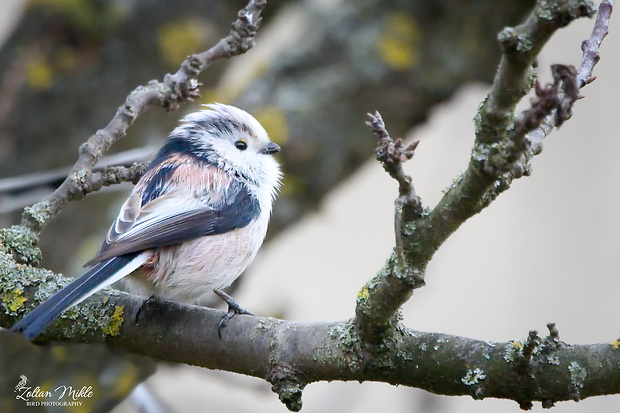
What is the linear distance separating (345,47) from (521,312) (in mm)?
2327

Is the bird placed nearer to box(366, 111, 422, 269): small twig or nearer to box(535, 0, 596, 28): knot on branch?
box(366, 111, 422, 269): small twig

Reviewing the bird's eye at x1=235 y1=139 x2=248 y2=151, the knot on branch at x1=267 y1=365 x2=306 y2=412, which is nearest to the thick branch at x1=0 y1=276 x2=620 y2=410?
the knot on branch at x1=267 y1=365 x2=306 y2=412

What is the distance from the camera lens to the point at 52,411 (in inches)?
83.4

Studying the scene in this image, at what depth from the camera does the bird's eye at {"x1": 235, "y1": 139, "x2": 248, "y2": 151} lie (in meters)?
3.13

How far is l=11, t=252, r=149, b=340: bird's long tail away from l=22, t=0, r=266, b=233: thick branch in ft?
1.05

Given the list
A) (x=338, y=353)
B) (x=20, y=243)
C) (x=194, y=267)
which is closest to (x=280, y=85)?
(x=194, y=267)

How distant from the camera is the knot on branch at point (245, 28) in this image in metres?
2.47

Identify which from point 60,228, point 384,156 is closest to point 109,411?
point 384,156

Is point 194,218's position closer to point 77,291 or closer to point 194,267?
point 194,267

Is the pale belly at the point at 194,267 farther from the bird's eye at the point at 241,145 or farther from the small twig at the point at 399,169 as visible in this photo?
the small twig at the point at 399,169

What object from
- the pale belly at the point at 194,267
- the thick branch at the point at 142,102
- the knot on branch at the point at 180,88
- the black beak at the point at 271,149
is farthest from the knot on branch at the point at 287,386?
the black beak at the point at 271,149
